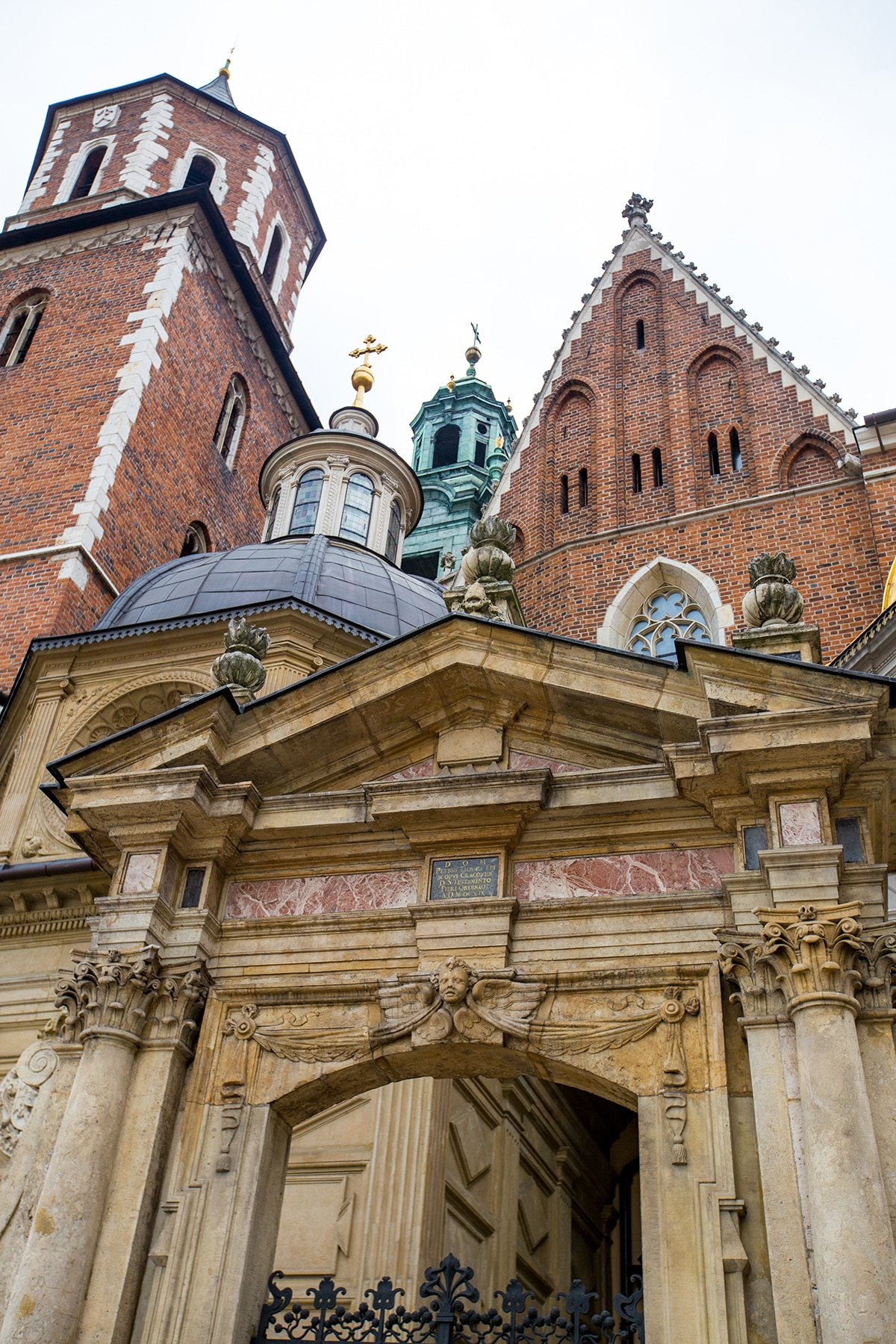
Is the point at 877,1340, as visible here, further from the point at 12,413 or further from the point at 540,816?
the point at 12,413

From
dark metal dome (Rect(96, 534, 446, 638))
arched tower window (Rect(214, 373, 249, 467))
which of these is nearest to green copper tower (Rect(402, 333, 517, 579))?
arched tower window (Rect(214, 373, 249, 467))

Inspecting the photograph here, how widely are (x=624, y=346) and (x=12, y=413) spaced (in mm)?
10456

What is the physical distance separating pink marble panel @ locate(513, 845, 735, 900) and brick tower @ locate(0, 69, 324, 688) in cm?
1208

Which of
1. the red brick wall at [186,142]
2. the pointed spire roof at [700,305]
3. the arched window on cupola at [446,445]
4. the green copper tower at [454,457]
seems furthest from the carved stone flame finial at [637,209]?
the arched window on cupola at [446,445]

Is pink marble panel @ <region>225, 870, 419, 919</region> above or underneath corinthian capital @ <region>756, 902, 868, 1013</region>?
above

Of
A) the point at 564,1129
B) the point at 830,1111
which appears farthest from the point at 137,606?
the point at 830,1111

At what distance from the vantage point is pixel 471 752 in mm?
8453

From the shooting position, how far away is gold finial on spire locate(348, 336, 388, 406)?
80.0ft

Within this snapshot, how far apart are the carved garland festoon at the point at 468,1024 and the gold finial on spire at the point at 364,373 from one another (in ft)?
Result: 57.9

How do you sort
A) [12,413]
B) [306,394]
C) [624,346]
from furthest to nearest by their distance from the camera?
[306,394] → [12,413] → [624,346]

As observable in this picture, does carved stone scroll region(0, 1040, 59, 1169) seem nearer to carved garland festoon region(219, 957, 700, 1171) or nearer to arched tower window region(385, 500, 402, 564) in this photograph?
carved garland festoon region(219, 957, 700, 1171)

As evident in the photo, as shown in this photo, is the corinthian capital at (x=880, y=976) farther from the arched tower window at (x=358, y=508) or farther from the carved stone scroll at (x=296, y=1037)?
the arched tower window at (x=358, y=508)

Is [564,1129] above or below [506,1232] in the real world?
above

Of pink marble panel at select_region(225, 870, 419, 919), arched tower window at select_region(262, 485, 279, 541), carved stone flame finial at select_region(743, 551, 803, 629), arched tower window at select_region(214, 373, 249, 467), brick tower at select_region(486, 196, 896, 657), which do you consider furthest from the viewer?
arched tower window at select_region(214, 373, 249, 467)
